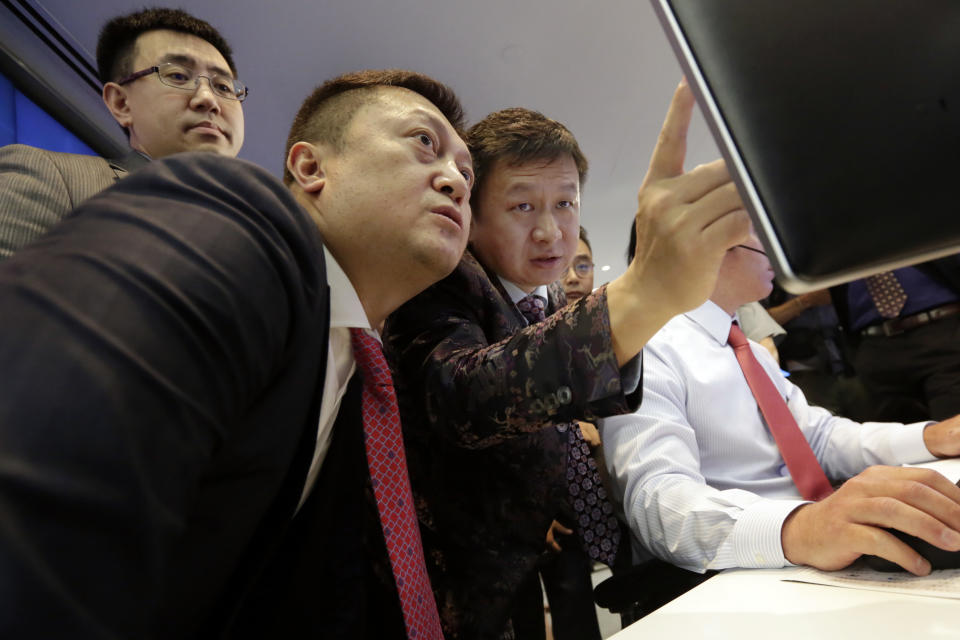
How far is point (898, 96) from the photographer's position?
29 cm

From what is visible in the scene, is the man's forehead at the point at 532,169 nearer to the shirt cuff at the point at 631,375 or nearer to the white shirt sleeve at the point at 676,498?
the white shirt sleeve at the point at 676,498

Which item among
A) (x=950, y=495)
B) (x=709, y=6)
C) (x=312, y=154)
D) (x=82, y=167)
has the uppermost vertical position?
(x=82, y=167)

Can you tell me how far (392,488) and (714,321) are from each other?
3.20 ft

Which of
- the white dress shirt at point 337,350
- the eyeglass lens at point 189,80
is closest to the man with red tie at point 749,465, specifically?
the white dress shirt at point 337,350

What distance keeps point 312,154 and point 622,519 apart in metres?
1.01

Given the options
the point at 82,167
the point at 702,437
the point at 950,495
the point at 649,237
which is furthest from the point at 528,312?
the point at 82,167

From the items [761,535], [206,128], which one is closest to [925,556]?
[761,535]

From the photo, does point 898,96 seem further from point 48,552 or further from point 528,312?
point 528,312

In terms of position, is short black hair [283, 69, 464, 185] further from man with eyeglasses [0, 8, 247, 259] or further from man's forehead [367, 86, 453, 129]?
man with eyeglasses [0, 8, 247, 259]

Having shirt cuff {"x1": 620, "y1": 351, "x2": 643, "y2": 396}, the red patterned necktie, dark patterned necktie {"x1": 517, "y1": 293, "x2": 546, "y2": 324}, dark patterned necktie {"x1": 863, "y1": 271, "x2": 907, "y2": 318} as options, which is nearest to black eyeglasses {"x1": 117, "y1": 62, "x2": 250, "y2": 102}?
dark patterned necktie {"x1": 517, "y1": 293, "x2": 546, "y2": 324}

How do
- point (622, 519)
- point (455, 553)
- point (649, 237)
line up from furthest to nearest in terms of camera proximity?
point (622, 519) < point (455, 553) < point (649, 237)

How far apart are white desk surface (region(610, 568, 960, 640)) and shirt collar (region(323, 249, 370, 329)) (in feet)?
1.61

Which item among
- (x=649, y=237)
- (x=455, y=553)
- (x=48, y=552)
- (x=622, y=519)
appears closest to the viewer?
(x=48, y=552)

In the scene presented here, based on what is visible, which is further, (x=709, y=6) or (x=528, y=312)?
(x=528, y=312)
